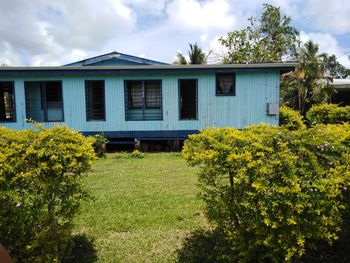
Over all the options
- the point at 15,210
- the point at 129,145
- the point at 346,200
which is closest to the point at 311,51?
the point at 129,145

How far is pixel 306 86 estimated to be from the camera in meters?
21.4

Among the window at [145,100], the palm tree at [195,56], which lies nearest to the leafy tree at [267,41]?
the palm tree at [195,56]

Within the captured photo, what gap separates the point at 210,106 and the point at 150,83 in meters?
3.08

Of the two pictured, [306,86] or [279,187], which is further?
[306,86]

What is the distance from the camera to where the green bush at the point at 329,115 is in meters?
12.2

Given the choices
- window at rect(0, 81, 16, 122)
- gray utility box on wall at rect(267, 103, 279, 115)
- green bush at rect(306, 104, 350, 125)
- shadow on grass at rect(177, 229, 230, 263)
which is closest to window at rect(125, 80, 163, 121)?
gray utility box on wall at rect(267, 103, 279, 115)

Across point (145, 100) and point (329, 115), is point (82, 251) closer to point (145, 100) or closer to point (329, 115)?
point (145, 100)

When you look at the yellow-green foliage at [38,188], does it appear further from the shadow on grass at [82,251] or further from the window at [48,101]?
the window at [48,101]

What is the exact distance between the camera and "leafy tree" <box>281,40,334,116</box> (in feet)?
67.7

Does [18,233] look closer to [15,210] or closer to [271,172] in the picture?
[15,210]

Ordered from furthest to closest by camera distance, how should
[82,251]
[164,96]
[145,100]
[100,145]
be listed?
[145,100], [164,96], [100,145], [82,251]

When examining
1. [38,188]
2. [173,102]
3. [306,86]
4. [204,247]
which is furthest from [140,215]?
[306,86]

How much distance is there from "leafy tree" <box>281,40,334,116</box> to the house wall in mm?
10749

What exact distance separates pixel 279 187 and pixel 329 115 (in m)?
11.3
